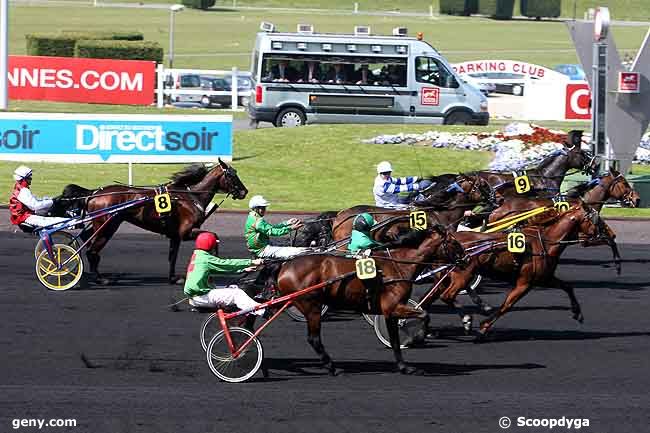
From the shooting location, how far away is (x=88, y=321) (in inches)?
535

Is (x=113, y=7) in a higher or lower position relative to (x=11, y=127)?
higher

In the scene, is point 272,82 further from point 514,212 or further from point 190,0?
point 190,0

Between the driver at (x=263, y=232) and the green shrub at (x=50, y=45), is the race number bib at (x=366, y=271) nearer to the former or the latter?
the driver at (x=263, y=232)

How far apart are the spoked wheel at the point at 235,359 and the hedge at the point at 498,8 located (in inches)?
2972

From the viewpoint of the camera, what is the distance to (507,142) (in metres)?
27.9

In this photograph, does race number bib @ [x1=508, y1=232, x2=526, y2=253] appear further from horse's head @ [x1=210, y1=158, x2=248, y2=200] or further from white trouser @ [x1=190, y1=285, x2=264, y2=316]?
horse's head @ [x1=210, y1=158, x2=248, y2=200]

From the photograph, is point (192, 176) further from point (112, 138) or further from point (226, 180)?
point (112, 138)

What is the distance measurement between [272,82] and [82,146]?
8556mm

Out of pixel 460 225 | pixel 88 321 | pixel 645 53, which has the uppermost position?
pixel 645 53

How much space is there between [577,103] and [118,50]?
18.3 meters

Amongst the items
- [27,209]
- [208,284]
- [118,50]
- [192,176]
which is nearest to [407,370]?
[208,284]

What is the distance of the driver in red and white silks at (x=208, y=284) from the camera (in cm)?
1116

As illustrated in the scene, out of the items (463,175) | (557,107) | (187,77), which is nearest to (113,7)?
(187,77)

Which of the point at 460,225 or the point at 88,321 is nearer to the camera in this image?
the point at 88,321
